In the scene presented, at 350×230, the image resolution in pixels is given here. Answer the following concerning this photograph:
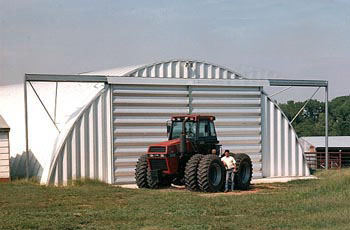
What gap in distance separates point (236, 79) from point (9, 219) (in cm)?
1528

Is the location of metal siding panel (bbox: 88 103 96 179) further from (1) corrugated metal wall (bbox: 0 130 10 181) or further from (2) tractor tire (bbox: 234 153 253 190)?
(2) tractor tire (bbox: 234 153 253 190)

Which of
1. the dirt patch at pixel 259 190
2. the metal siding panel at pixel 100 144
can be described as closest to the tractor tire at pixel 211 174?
the dirt patch at pixel 259 190

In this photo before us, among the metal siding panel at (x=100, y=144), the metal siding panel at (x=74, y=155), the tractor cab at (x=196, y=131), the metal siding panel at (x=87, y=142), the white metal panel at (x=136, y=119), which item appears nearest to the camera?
the tractor cab at (x=196, y=131)

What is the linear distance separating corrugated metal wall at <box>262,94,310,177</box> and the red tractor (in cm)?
537

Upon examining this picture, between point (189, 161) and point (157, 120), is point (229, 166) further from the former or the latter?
point (157, 120)

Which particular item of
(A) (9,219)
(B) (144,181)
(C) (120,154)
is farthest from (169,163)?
(A) (9,219)

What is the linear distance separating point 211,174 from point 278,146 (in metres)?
8.07

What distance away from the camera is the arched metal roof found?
84.7 ft

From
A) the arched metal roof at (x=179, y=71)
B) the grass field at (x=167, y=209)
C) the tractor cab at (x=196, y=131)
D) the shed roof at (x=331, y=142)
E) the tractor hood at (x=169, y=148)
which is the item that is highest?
the arched metal roof at (x=179, y=71)

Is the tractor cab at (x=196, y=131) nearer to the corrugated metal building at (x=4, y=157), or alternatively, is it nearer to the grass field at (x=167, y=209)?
the grass field at (x=167, y=209)

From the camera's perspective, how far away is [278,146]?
28.5 meters

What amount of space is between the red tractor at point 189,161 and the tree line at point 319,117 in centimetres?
5948

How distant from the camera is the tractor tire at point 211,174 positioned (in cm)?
2064

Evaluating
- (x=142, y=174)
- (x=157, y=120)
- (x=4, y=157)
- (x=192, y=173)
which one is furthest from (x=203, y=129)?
(x=4, y=157)
